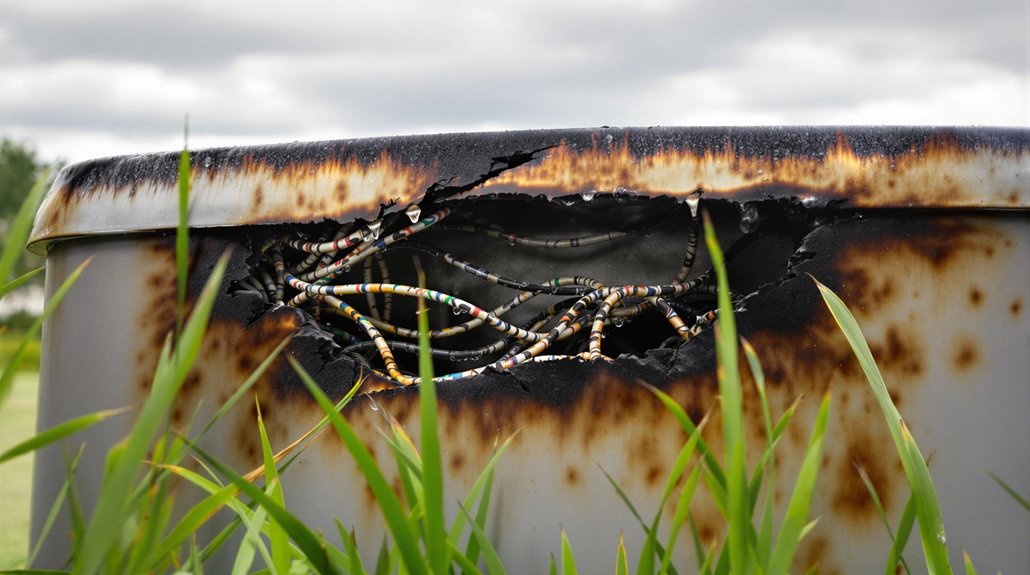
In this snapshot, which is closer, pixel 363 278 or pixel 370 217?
pixel 370 217

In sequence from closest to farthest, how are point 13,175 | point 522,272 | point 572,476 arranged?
point 572,476 → point 522,272 → point 13,175

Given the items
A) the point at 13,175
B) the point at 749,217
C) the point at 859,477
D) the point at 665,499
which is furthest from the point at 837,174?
the point at 13,175

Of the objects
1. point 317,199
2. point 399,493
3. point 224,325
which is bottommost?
point 399,493

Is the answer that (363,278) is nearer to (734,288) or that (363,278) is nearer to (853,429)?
(734,288)

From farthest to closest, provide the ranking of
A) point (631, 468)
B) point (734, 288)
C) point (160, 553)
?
point (734, 288)
point (631, 468)
point (160, 553)

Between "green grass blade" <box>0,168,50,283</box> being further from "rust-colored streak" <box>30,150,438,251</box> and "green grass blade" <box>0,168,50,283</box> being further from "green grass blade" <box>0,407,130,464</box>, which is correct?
"rust-colored streak" <box>30,150,438,251</box>

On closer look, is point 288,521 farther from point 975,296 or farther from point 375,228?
point 975,296

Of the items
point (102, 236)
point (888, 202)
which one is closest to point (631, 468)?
point (888, 202)
